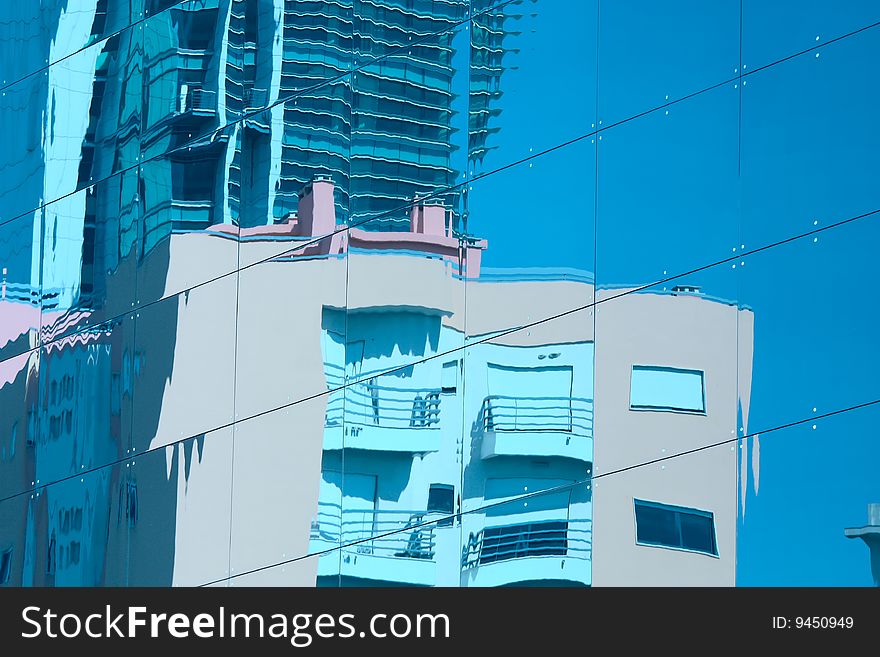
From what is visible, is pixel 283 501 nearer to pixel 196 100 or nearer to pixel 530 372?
pixel 530 372

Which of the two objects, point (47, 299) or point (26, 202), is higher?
point (26, 202)

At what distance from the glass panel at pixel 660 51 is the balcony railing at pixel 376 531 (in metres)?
2.63

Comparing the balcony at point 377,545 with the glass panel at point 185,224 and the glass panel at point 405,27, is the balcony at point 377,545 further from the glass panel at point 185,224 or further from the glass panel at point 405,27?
the glass panel at point 405,27

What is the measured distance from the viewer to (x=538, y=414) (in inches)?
372

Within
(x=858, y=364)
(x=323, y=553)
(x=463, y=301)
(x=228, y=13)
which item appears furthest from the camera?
(x=228, y=13)

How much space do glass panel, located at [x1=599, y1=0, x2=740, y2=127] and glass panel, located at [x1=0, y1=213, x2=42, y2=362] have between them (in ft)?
20.7

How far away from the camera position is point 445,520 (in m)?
9.90

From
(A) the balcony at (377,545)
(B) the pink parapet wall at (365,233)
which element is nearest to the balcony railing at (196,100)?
(B) the pink parapet wall at (365,233)

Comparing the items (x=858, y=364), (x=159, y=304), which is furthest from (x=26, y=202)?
(x=858, y=364)

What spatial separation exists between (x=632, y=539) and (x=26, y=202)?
7290 millimetres

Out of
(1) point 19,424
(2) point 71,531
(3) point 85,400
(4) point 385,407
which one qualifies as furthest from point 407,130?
(1) point 19,424

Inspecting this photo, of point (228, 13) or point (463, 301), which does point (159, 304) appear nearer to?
point (228, 13)

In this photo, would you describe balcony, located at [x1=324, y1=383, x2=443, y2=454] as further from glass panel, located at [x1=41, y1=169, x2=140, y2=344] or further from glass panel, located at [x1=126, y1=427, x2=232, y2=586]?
glass panel, located at [x1=41, y1=169, x2=140, y2=344]

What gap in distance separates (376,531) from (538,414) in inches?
60.7
